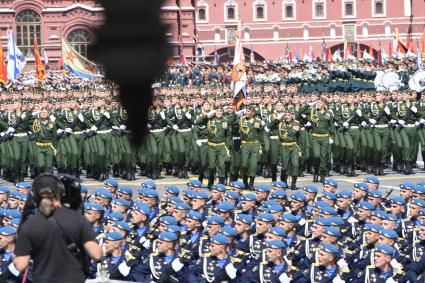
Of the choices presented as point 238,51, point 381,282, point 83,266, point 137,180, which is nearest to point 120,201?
point 381,282

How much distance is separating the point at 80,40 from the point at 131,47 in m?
0.18

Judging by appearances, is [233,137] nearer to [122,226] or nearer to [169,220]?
[169,220]

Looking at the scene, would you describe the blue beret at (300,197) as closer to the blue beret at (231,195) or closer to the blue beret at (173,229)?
the blue beret at (231,195)

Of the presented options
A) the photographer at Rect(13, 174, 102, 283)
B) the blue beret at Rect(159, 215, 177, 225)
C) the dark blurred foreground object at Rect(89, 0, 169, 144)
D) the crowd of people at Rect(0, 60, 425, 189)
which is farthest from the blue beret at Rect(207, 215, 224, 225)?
the crowd of people at Rect(0, 60, 425, 189)

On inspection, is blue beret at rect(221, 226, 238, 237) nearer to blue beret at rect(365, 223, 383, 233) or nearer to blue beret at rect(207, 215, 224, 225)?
blue beret at rect(207, 215, 224, 225)

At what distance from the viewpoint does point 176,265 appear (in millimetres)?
8445

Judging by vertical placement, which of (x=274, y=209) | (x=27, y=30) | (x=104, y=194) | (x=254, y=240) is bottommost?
(x=254, y=240)

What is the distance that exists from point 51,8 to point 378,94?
19447mm

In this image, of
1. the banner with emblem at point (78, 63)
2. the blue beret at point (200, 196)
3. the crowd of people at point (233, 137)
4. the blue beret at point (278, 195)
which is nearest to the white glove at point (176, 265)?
the blue beret at point (200, 196)

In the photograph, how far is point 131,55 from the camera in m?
1.70

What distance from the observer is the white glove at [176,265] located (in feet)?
27.6

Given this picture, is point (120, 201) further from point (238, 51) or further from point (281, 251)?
point (238, 51)

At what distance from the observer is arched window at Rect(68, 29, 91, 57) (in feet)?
5.75

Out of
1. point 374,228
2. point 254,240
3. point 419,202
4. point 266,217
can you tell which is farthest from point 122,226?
point 419,202
